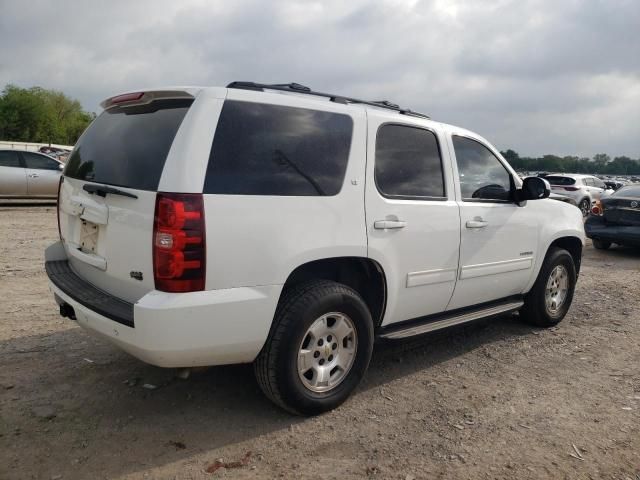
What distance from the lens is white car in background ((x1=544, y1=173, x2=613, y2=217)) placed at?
20.6 metres

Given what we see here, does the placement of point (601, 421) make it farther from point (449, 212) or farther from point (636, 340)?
point (636, 340)

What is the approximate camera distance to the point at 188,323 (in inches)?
107

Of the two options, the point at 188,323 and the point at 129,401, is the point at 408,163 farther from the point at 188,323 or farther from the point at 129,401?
the point at 129,401

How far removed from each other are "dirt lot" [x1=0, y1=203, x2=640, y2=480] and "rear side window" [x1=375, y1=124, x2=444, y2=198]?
55.1 inches

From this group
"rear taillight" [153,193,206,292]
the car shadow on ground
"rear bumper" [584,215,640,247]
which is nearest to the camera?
"rear taillight" [153,193,206,292]

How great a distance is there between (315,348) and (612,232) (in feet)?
29.2

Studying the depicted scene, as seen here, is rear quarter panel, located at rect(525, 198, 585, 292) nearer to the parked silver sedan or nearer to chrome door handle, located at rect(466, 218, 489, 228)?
chrome door handle, located at rect(466, 218, 489, 228)

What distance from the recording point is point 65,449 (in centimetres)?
289

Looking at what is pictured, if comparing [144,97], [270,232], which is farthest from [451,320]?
[144,97]

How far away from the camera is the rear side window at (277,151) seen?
9.43 ft

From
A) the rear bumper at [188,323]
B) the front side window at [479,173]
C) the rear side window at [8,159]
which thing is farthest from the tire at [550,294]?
the rear side window at [8,159]

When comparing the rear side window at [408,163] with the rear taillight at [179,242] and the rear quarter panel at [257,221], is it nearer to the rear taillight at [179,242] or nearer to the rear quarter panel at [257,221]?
the rear quarter panel at [257,221]

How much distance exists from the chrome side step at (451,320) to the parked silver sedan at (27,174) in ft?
41.0

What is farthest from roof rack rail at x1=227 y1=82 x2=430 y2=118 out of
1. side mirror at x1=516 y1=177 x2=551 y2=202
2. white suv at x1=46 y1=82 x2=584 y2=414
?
side mirror at x1=516 y1=177 x2=551 y2=202
